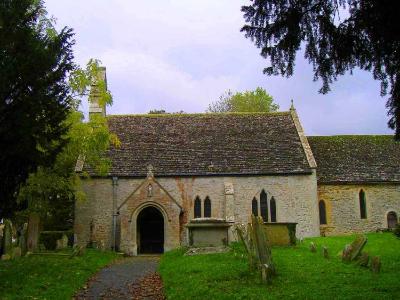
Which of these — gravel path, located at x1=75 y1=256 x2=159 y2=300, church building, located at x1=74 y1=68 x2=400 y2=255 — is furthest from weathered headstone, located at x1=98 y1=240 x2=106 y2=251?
gravel path, located at x1=75 y1=256 x2=159 y2=300

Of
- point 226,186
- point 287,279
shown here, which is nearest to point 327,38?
point 287,279

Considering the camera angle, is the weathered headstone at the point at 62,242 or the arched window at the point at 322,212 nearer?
the weathered headstone at the point at 62,242

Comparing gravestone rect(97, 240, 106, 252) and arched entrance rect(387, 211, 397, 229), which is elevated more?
arched entrance rect(387, 211, 397, 229)

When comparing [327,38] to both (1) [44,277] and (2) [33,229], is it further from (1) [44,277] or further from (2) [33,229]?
(2) [33,229]

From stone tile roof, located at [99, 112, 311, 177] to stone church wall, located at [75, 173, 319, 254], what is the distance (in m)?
0.57

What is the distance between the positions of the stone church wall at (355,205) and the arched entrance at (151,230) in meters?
10.9

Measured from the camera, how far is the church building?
29359 mm

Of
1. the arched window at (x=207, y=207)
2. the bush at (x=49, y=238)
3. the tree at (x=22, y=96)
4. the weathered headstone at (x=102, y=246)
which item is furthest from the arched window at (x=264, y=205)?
the tree at (x=22, y=96)

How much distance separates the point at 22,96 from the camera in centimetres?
1286

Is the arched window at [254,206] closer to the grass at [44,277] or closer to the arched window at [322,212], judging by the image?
the arched window at [322,212]

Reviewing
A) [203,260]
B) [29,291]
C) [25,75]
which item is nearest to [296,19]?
[25,75]

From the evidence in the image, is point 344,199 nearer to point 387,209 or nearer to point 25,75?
point 387,209

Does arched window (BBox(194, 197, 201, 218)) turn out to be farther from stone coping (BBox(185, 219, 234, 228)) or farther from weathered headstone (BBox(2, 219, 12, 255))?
weathered headstone (BBox(2, 219, 12, 255))

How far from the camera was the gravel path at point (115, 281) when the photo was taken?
41.2ft
